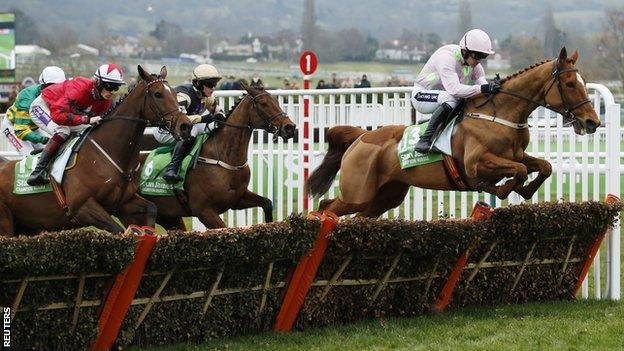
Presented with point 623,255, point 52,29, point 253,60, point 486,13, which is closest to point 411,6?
point 486,13

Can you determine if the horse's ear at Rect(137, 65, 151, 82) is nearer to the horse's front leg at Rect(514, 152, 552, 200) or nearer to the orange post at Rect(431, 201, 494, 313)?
the orange post at Rect(431, 201, 494, 313)

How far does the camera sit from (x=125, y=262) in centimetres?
650

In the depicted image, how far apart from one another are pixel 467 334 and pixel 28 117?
486cm

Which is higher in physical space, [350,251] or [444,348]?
[350,251]

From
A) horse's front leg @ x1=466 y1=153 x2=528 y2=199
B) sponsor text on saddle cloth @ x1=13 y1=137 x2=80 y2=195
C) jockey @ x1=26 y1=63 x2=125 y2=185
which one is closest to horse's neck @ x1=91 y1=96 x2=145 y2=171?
jockey @ x1=26 y1=63 x2=125 y2=185

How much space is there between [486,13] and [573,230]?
540 ft

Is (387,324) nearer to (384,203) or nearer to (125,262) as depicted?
(125,262)

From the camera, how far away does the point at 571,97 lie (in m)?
8.88

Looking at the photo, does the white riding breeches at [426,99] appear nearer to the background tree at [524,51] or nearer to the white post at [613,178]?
the white post at [613,178]

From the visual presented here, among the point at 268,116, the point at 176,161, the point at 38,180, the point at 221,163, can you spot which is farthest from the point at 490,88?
the point at 38,180

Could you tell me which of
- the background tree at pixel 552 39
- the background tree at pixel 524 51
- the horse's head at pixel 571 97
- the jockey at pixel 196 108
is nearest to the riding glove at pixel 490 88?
the horse's head at pixel 571 97

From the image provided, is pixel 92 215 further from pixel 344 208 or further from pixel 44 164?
pixel 344 208

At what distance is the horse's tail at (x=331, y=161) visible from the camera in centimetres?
1030

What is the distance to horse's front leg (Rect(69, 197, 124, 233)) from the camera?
28.7 ft
